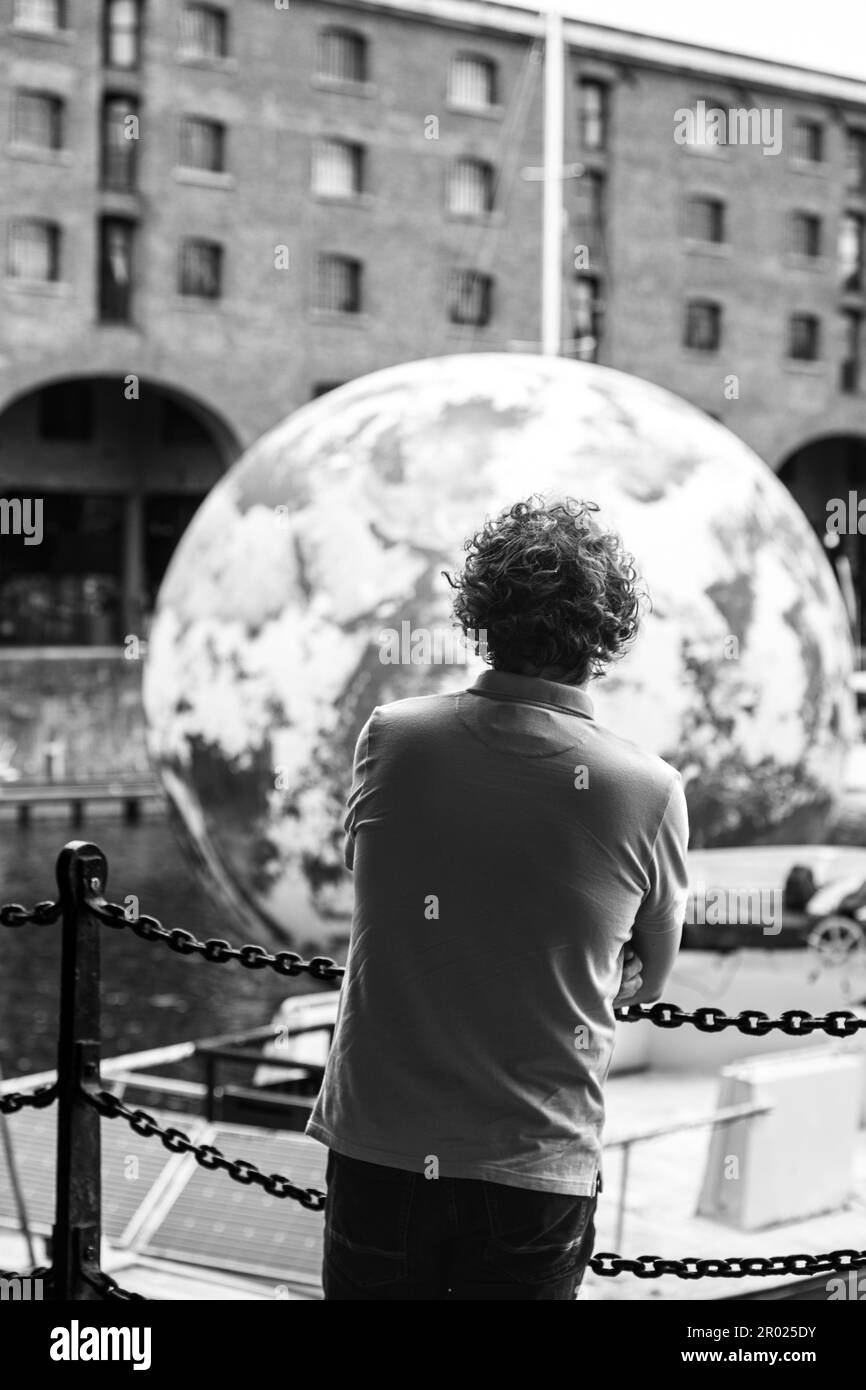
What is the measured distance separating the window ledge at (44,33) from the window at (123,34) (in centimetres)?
86

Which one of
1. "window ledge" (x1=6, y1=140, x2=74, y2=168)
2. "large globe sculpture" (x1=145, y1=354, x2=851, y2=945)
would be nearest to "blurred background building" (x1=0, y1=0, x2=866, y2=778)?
"window ledge" (x1=6, y1=140, x2=74, y2=168)

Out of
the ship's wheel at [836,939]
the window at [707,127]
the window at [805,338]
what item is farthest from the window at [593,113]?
the ship's wheel at [836,939]

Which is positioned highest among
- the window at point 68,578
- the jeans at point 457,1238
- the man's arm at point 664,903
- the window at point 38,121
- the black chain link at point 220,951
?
the window at point 38,121

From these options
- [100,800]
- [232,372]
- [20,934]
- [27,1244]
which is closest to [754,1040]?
[27,1244]

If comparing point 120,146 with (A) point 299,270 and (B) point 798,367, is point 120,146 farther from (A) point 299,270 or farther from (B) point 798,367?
(B) point 798,367

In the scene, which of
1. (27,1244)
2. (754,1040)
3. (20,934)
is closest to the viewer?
(27,1244)

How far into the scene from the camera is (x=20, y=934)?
54.3 ft

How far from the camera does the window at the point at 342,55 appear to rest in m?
36.9

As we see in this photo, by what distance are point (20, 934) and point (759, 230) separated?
99.9ft

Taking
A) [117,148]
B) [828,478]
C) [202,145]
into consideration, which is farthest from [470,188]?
[828,478]

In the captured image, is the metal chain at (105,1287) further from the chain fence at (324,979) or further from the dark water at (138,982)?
the dark water at (138,982)

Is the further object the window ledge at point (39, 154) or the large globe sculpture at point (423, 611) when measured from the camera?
the window ledge at point (39, 154)

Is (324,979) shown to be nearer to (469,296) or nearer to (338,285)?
(338,285)

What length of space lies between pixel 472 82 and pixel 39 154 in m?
9.62
